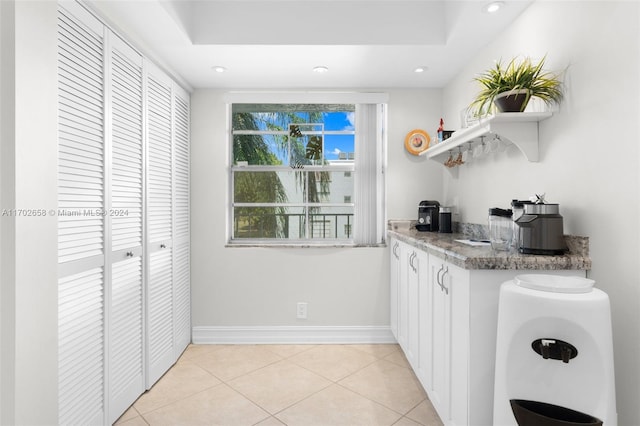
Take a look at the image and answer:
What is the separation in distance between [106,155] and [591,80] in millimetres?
2401

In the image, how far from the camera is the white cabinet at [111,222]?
66.9 inches

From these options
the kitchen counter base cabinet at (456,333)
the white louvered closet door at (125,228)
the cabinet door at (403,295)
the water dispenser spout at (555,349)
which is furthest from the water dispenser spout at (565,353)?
the white louvered closet door at (125,228)

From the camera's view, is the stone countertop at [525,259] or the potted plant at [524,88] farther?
the potted plant at [524,88]

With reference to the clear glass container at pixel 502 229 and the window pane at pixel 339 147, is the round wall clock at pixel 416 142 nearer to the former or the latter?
the window pane at pixel 339 147

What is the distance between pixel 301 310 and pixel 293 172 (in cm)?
129

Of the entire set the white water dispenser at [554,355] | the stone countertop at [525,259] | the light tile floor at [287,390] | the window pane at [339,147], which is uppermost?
the window pane at [339,147]

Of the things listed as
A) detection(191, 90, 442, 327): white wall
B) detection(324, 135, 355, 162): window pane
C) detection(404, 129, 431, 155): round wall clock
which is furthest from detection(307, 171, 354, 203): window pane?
detection(404, 129, 431, 155): round wall clock

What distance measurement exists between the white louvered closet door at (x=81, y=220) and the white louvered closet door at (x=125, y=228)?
94mm

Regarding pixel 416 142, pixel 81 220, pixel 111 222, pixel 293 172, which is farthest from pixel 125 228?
pixel 416 142

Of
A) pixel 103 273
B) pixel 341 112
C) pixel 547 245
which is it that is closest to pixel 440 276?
pixel 547 245

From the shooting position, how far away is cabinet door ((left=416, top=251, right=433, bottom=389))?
2.12 meters

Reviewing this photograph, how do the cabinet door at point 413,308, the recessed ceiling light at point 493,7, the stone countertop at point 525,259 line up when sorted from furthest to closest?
1. the cabinet door at point 413,308
2. the recessed ceiling light at point 493,7
3. the stone countertop at point 525,259

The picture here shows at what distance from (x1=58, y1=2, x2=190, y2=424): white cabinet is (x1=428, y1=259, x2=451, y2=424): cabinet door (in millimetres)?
1797

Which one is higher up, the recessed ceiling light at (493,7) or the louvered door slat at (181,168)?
the recessed ceiling light at (493,7)
